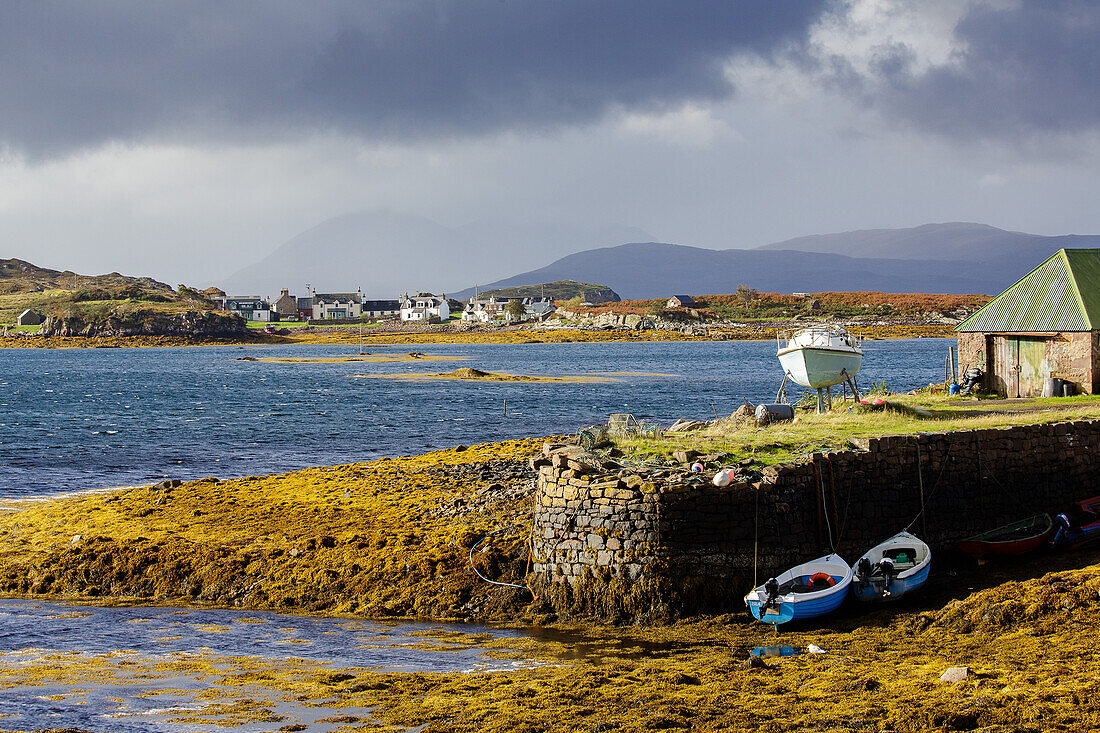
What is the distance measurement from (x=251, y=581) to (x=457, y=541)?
401 centimetres

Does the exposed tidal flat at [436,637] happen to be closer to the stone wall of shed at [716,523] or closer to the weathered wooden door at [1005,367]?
the stone wall of shed at [716,523]

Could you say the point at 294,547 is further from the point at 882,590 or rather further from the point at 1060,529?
the point at 1060,529

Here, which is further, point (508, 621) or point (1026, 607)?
point (508, 621)

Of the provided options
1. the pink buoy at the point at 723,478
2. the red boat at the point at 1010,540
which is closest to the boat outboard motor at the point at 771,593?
the pink buoy at the point at 723,478

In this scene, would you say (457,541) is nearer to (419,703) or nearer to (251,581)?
(251,581)

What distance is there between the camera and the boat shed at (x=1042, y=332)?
91.2 ft

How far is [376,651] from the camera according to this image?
14.1 meters

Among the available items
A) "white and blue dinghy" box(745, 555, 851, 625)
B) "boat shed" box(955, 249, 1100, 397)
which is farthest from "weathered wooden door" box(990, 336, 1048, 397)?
"white and blue dinghy" box(745, 555, 851, 625)

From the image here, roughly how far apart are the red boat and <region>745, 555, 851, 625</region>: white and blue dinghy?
389 cm

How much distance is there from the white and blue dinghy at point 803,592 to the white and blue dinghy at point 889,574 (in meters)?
0.45

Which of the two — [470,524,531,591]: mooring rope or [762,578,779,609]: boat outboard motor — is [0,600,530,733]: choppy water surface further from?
[762,578,779,609]: boat outboard motor

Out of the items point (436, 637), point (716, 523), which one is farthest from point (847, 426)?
point (436, 637)

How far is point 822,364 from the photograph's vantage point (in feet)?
89.9

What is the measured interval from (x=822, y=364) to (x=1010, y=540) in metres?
10.2
